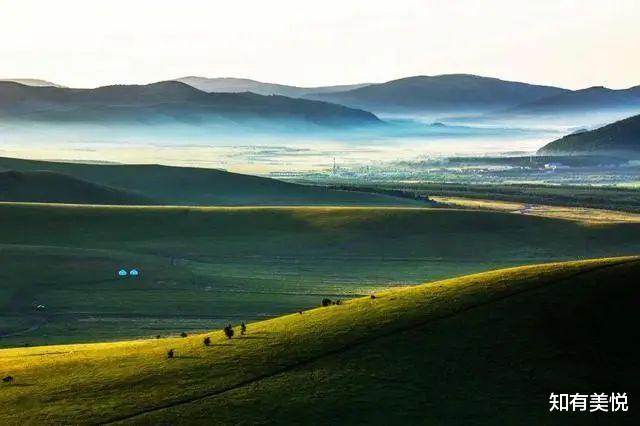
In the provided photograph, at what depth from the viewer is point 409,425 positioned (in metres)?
34.0

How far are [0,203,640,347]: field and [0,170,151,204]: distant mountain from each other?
1253 inches

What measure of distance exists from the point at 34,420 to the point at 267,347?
9.70 meters

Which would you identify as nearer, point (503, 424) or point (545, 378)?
point (503, 424)

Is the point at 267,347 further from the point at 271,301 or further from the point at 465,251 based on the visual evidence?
the point at 465,251

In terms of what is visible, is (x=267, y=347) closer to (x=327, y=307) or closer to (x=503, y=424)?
(x=327, y=307)

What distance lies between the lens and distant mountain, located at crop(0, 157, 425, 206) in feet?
548

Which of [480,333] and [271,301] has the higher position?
[480,333]

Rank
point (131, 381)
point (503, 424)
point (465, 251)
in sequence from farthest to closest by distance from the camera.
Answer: point (465, 251)
point (131, 381)
point (503, 424)

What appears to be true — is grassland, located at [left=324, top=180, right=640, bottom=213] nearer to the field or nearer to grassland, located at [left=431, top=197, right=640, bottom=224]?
grassland, located at [left=431, top=197, right=640, bottom=224]

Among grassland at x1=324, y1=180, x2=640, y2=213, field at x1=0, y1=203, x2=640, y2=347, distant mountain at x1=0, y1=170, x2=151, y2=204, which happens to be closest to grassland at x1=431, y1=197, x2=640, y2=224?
grassland at x1=324, y1=180, x2=640, y2=213

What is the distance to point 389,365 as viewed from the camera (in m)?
39.2

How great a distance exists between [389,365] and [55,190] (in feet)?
450

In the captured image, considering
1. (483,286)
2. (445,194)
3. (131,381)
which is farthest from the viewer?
(445,194)

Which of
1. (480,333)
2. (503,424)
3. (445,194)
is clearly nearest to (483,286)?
(480,333)
